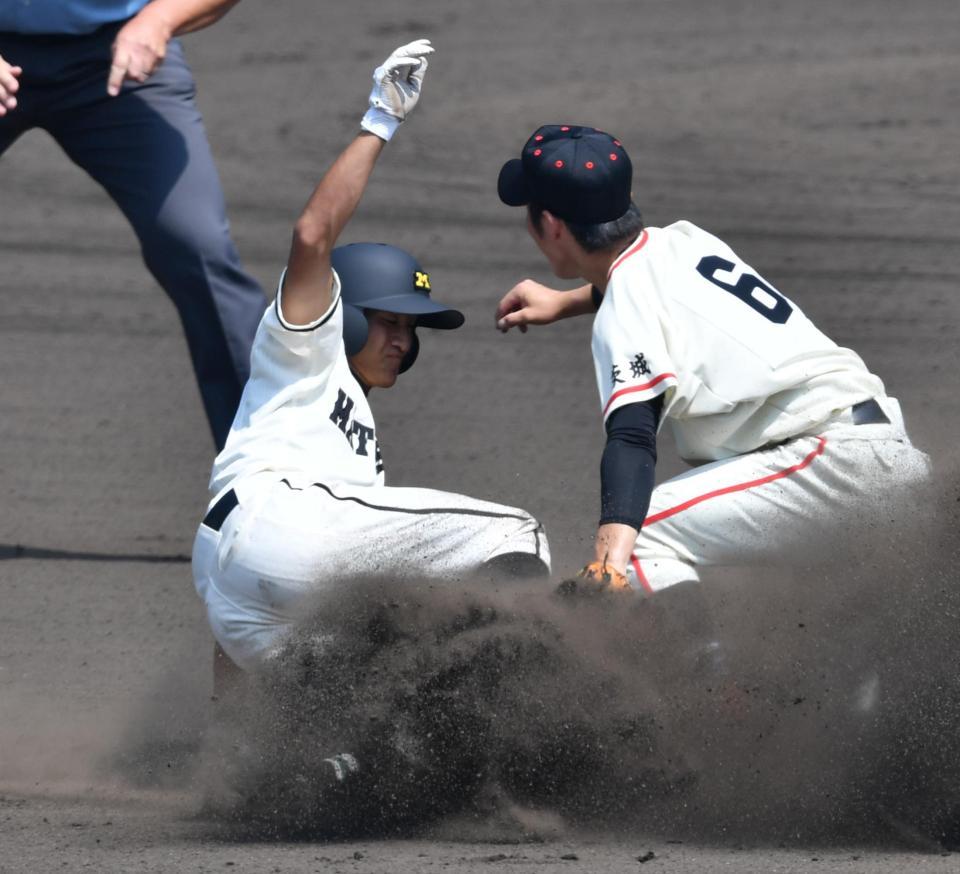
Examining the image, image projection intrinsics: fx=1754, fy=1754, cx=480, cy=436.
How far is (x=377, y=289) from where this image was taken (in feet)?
16.7

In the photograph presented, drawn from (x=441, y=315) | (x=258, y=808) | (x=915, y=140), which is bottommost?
(x=915, y=140)

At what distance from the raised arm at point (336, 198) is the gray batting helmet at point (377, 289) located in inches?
15.2

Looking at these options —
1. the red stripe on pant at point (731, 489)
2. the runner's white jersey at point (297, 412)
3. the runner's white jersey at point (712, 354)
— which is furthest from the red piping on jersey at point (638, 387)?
the runner's white jersey at point (297, 412)

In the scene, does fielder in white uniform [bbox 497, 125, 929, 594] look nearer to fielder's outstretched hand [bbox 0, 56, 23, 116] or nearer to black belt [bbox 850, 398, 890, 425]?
black belt [bbox 850, 398, 890, 425]

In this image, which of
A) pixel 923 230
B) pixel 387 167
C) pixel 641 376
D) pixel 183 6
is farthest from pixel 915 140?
pixel 641 376

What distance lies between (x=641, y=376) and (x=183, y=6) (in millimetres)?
2260

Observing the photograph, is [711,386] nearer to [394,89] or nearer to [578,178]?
[578,178]

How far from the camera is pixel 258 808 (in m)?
4.40

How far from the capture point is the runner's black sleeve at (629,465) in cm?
425

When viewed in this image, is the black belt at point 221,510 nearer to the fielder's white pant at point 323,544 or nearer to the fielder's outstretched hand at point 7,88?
the fielder's white pant at point 323,544

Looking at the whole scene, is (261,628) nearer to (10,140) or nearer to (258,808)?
(258,808)

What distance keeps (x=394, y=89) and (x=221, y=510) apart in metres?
1.24

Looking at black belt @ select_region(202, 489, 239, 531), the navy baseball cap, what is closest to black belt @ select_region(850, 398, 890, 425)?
the navy baseball cap

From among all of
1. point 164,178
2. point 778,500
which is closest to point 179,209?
point 164,178
